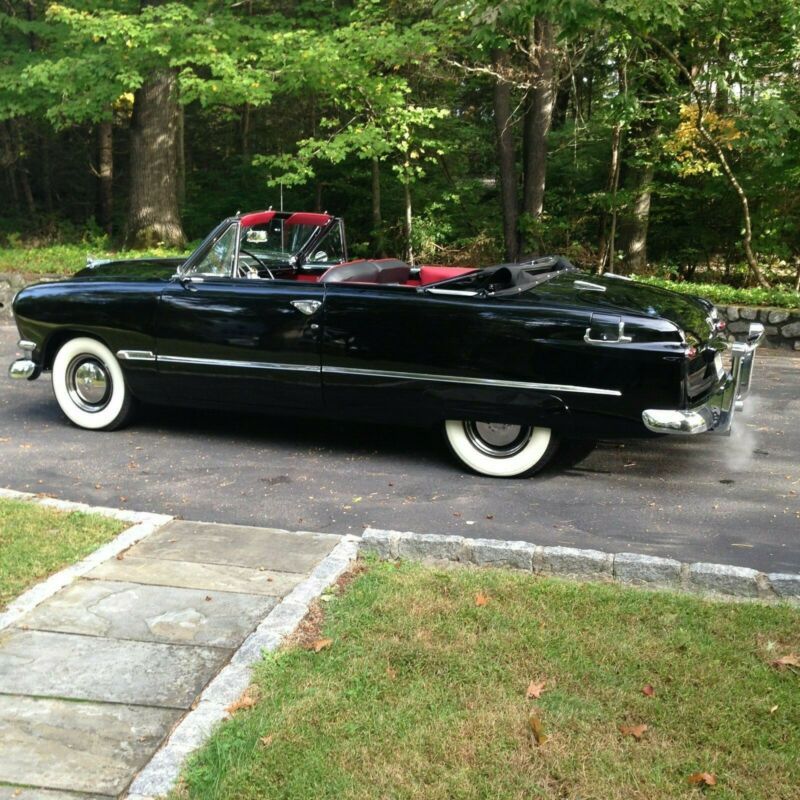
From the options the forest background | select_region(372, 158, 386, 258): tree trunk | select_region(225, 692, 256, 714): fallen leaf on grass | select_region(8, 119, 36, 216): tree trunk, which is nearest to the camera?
select_region(225, 692, 256, 714): fallen leaf on grass

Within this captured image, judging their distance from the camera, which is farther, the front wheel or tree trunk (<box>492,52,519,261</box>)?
tree trunk (<box>492,52,519,261</box>)

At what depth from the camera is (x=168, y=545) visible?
16.3 feet

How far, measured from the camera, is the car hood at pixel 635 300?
19.5 ft

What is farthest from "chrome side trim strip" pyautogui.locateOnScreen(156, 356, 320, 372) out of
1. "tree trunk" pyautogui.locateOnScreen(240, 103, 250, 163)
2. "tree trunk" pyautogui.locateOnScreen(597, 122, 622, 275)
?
"tree trunk" pyautogui.locateOnScreen(240, 103, 250, 163)

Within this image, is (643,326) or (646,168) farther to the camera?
(646,168)

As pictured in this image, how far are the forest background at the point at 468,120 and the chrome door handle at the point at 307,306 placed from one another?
4.55 metres

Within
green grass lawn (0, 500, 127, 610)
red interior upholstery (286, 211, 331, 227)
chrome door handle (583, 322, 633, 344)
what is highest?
red interior upholstery (286, 211, 331, 227)

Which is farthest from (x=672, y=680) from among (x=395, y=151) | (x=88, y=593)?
(x=395, y=151)

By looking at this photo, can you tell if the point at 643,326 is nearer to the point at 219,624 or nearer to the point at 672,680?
the point at 672,680

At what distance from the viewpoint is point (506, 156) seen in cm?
1554

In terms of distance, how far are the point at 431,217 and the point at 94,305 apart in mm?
10839

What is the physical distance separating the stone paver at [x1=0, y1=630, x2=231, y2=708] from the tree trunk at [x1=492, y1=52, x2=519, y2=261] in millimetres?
12764

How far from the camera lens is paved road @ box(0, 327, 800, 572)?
5.33 metres

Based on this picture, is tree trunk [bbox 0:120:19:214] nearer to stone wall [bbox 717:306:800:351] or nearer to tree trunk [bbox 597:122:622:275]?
tree trunk [bbox 597:122:622:275]
